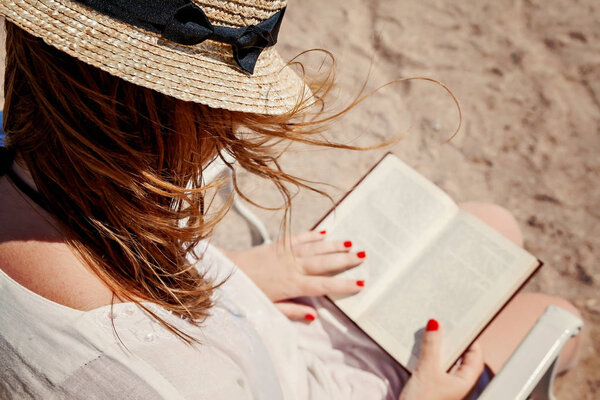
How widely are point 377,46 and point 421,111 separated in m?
0.39

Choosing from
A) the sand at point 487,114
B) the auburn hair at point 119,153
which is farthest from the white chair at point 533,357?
the sand at point 487,114

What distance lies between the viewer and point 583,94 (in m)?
2.20

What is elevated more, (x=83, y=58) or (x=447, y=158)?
(x=447, y=158)

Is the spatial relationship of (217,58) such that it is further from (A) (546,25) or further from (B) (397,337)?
(A) (546,25)

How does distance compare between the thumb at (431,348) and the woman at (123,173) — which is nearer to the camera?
the woman at (123,173)

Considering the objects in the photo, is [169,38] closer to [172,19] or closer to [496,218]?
[172,19]

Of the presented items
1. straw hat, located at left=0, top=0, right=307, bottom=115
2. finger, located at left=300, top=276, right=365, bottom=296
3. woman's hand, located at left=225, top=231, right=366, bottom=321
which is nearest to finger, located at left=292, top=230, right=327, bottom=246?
woman's hand, located at left=225, top=231, right=366, bottom=321

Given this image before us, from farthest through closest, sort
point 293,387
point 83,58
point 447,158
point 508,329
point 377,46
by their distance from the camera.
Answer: point 377,46 → point 447,158 → point 508,329 → point 293,387 → point 83,58

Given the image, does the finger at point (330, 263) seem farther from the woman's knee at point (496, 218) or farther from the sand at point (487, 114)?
the sand at point (487, 114)

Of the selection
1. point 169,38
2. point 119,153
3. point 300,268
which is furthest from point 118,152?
point 300,268

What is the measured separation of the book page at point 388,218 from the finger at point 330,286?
37 millimetres

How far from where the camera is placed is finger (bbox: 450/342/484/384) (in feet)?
3.52

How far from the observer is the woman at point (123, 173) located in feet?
2.17

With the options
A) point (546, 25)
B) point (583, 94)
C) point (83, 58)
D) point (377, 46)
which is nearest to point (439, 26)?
point (377, 46)
